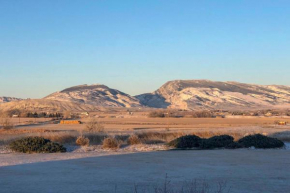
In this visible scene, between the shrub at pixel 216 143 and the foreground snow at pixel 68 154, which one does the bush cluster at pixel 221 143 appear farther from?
the foreground snow at pixel 68 154

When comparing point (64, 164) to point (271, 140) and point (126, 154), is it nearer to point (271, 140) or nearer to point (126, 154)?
point (126, 154)

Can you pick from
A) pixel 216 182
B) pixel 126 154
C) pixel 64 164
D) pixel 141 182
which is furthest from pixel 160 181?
pixel 126 154

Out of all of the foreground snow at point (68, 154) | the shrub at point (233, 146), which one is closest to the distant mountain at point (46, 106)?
the foreground snow at point (68, 154)

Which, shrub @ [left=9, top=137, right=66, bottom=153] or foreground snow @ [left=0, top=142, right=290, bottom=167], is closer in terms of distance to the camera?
foreground snow @ [left=0, top=142, right=290, bottom=167]

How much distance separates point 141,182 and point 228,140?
17236 mm

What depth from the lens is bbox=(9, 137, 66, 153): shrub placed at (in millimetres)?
29078

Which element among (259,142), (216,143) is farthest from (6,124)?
(259,142)

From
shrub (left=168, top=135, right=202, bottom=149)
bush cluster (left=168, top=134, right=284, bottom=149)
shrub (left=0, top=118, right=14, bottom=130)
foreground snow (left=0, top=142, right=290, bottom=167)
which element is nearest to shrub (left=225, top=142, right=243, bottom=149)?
bush cluster (left=168, top=134, right=284, bottom=149)

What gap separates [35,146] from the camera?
1150 inches

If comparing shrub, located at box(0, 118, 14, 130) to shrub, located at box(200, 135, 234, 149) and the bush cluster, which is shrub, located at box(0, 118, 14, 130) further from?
shrub, located at box(200, 135, 234, 149)

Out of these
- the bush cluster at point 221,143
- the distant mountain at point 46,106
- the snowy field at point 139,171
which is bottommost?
the snowy field at point 139,171

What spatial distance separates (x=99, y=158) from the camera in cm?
2559

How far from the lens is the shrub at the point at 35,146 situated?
1145 inches

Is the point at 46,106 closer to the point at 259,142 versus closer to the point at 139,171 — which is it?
the point at 259,142
